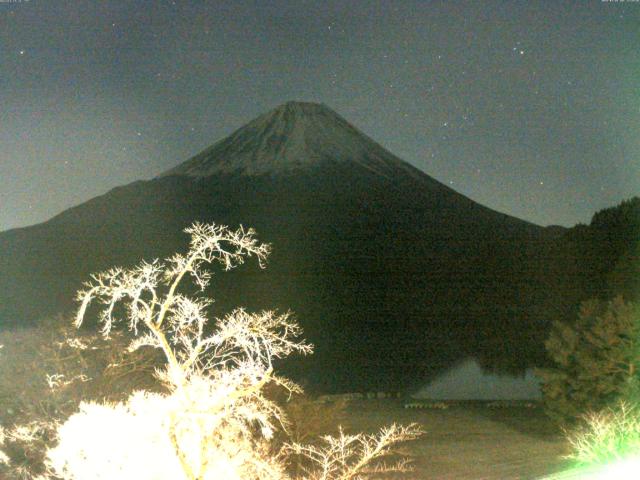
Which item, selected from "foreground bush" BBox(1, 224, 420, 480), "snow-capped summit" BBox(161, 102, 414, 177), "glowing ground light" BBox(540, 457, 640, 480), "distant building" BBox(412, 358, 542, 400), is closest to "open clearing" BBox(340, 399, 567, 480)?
"glowing ground light" BBox(540, 457, 640, 480)

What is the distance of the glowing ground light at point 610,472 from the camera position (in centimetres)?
1000

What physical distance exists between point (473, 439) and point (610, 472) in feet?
37.4

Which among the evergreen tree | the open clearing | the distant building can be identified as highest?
the evergreen tree

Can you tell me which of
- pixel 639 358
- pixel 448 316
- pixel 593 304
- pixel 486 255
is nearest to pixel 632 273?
pixel 593 304

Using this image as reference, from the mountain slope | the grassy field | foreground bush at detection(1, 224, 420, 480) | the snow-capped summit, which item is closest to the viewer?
foreground bush at detection(1, 224, 420, 480)

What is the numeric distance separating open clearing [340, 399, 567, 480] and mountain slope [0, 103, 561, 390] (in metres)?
20.4

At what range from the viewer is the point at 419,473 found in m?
16.8

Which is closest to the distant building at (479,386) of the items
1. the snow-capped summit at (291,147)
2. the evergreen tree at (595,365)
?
the evergreen tree at (595,365)

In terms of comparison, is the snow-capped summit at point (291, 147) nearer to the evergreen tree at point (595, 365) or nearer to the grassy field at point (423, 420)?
the grassy field at point (423, 420)

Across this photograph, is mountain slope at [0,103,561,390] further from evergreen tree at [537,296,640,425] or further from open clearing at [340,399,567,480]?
evergreen tree at [537,296,640,425]

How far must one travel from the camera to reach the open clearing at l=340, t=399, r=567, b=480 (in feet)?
54.1

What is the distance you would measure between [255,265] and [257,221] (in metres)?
8.49

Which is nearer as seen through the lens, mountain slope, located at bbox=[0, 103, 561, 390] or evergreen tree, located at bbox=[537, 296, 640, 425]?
evergreen tree, located at bbox=[537, 296, 640, 425]

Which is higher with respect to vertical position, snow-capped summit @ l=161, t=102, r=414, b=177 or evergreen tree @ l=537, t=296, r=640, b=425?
snow-capped summit @ l=161, t=102, r=414, b=177
